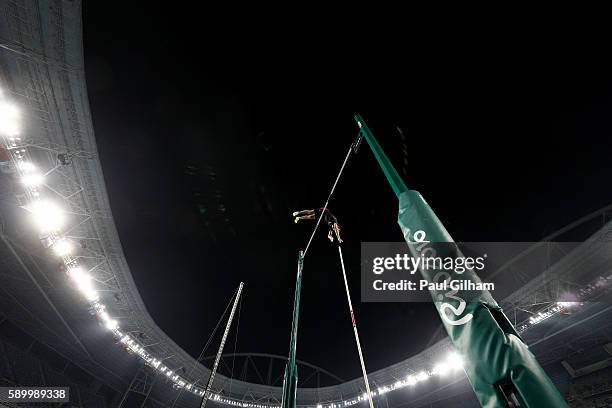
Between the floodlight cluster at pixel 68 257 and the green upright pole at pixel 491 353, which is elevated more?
the floodlight cluster at pixel 68 257

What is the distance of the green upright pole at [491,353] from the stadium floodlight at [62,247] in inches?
732

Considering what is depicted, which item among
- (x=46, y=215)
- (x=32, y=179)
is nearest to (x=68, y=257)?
(x=46, y=215)

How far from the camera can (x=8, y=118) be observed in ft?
34.9

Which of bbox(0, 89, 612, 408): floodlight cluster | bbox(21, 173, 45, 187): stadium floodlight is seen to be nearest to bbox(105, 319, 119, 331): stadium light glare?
bbox(0, 89, 612, 408): floodlight cluster

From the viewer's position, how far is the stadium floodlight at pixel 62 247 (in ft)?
44.7

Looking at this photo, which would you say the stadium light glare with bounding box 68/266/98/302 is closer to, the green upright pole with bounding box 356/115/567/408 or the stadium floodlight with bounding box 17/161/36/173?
the stadium floodlight with bounding box 17/161/36/173

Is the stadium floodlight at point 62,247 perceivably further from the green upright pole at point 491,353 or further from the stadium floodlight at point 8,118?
the green upright pole at point 491,353

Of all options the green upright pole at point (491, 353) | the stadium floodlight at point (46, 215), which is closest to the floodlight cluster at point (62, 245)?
the stadium floodlight at point (46, 215)

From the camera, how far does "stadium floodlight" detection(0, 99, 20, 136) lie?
34.5 feet

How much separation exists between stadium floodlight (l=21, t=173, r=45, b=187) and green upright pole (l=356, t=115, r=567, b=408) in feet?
56.7

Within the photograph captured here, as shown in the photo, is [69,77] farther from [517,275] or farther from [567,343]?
[567,343]

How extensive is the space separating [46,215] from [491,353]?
729 inches

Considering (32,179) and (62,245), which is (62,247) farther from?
(32,179)

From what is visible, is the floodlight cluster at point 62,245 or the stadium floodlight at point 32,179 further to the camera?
the stadium floodlight at point 32,179
